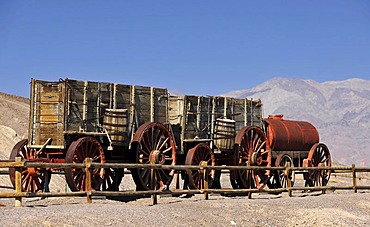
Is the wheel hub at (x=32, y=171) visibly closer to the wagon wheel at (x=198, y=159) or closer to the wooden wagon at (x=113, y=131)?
the wooden wagon at (x=113, y=131)

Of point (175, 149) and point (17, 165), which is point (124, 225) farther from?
point (175, 149)

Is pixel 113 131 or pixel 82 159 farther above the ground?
pixel 113 131

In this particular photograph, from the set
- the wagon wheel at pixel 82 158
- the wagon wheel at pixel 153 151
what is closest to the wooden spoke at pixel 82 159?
the wagon wheel at pixel 82 158

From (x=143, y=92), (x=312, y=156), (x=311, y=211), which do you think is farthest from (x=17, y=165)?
(x=312, y=156)

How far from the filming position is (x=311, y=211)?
17.0 meters

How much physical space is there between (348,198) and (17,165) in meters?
11.4

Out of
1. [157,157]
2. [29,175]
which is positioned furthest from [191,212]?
[29,175]

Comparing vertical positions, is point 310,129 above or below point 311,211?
above

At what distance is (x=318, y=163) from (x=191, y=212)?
1311 centimetres

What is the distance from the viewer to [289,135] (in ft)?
83.3

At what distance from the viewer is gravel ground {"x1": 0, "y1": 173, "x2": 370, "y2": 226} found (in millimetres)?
12164

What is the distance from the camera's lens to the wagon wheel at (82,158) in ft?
53.7

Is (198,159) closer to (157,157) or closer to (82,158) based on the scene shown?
(157,157)

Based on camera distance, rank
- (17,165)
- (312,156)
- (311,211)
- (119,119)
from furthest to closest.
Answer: (312,156), (119,119), (311,211), (17,165)
